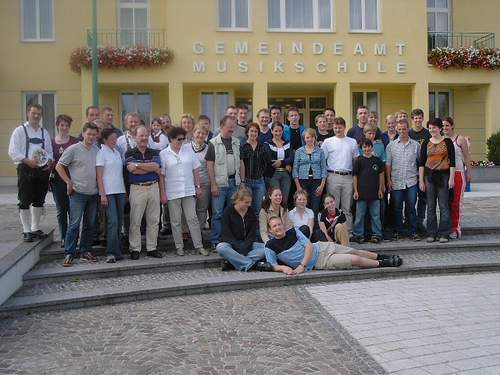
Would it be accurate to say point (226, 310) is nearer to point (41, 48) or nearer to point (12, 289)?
point (12, 289)

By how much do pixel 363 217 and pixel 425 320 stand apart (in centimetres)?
317

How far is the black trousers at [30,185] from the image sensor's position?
25.0 feet

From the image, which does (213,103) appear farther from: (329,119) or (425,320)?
(425,320)

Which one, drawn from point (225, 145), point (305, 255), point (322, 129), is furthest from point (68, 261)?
point (322, 129)

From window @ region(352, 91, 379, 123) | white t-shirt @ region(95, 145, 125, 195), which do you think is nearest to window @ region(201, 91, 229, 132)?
window @ region(352, 91, 379, 123)

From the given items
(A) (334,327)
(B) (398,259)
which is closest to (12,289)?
(A) (334,327)

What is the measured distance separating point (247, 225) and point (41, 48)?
16.1m

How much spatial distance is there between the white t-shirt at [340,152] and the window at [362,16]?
42.5 ft

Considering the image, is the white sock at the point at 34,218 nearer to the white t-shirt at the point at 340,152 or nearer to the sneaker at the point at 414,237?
the white t-shirt at the point at 340,152

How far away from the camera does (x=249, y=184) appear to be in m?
8.30

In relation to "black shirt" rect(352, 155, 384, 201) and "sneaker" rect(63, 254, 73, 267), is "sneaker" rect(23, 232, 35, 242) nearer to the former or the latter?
"sneaker" rect(63, 254, 73, 267)

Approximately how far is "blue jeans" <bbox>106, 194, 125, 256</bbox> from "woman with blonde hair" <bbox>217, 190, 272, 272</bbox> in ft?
4.37

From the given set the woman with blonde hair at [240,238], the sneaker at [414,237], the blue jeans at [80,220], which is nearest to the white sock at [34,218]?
the blue jeans at [80,220]

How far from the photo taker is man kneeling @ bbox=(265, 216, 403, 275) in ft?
23.7
